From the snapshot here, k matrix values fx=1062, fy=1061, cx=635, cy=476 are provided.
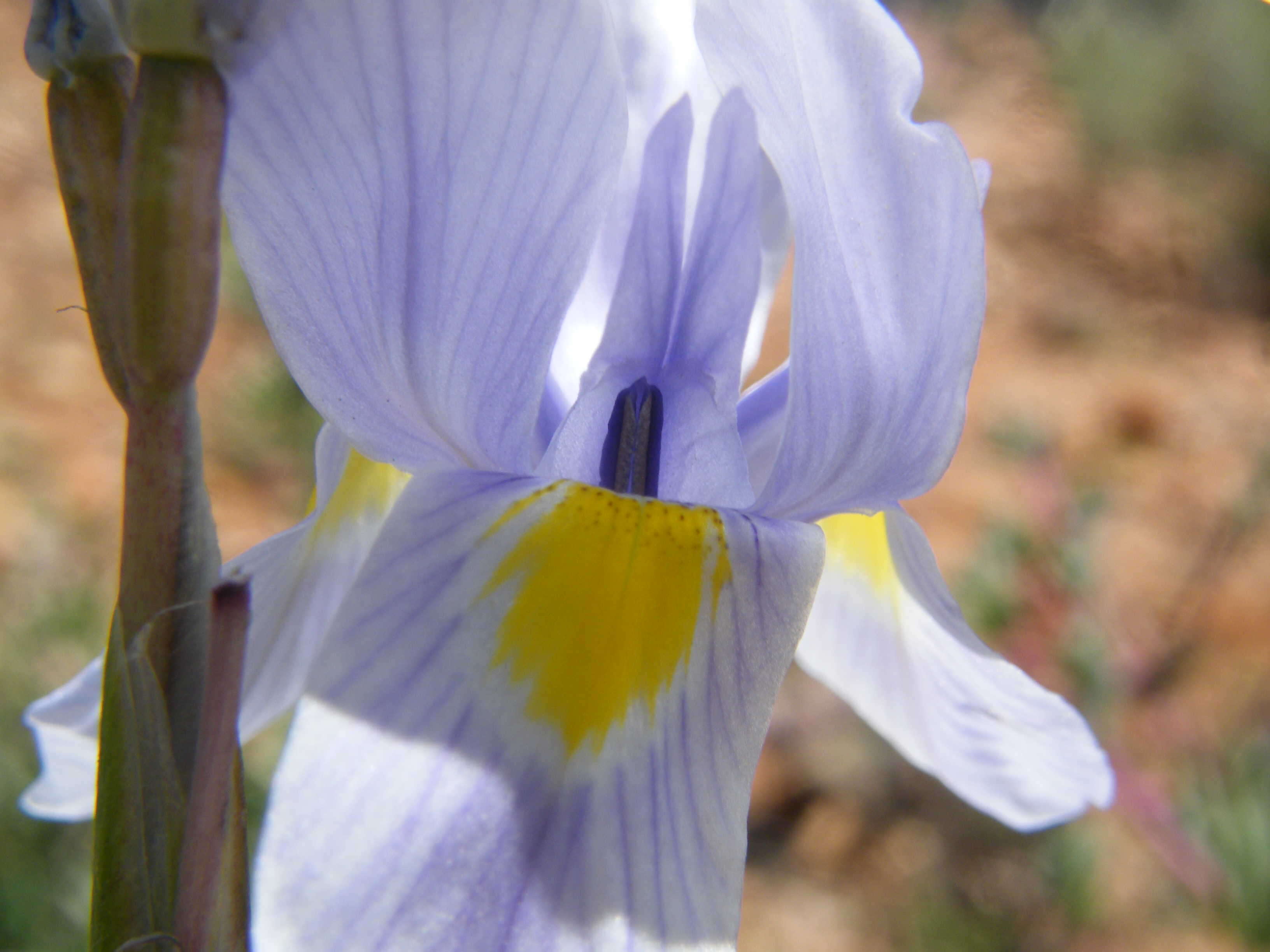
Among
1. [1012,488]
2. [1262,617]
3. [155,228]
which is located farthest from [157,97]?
[1012,488]

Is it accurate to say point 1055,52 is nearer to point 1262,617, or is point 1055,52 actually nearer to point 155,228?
point 1262,617

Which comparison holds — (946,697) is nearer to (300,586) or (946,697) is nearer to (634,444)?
(634,444)

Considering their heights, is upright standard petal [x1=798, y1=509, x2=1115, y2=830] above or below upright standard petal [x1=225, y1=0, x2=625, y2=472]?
below

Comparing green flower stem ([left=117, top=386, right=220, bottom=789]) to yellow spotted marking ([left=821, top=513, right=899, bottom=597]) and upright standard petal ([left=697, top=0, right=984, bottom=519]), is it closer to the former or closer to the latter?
upright standard petal ([left=697, top=0, right=984, bottom=519])

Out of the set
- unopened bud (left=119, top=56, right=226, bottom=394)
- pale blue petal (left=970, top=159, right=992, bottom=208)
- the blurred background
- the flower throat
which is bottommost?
A: the blurred background

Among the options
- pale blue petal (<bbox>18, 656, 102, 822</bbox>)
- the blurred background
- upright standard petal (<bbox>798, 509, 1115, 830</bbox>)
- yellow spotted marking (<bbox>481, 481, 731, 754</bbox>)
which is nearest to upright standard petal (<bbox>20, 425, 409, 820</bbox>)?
pale blue petal (<bbox>18, 656, 102, 822</bbox>)

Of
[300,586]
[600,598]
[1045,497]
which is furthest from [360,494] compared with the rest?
[1045,497]
